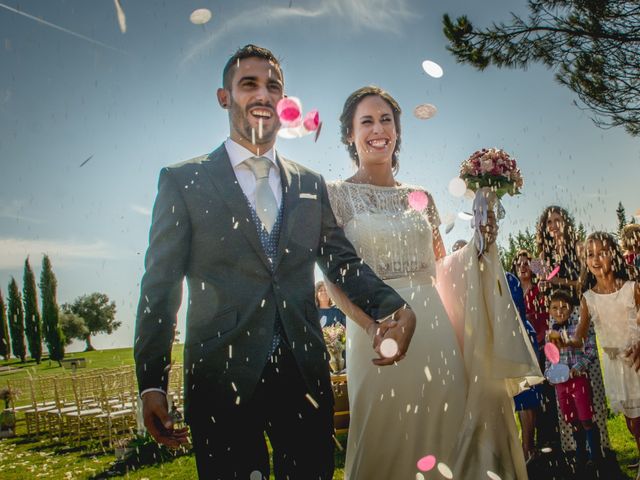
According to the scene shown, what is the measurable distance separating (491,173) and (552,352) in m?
2.40

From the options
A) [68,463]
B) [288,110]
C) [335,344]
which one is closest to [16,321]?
[68,463]

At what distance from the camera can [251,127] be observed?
2.09 m

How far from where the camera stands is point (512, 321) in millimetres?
3348

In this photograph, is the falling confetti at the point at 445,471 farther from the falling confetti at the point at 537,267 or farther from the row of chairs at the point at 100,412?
the row of chairs at the point at 100,412

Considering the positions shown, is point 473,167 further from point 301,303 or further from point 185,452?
point 185,452

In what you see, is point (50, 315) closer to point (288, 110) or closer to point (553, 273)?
point (553, 273)

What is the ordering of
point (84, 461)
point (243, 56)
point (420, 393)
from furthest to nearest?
point (84, 461)
point (420, 393)
point (243, 56)

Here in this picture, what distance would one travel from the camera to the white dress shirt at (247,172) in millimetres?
2061

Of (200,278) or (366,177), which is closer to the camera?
(200,278)

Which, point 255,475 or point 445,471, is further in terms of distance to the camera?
point 445,471

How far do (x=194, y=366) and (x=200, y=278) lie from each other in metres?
0.32

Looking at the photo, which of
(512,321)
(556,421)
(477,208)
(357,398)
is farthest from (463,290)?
(556,421)

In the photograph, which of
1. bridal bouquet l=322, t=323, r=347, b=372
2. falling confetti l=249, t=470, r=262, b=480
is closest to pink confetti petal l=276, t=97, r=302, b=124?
falling confetti l=249, t=470, r=262, b=480

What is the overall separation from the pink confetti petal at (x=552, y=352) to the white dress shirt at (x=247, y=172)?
4.15m
